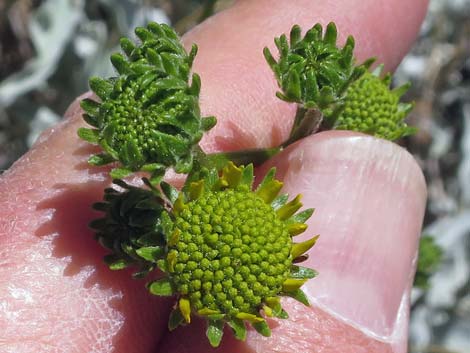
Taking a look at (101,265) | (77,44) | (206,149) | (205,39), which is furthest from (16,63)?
(101,265)

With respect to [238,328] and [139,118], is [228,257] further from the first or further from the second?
[139,118]

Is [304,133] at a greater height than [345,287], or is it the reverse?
[304,133]

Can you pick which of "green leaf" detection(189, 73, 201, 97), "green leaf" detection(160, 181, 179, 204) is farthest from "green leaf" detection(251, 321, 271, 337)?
"green leaf" detection(189, 73, 201, 97)

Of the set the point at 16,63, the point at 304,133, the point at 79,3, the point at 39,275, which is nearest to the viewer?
the point at 39,275

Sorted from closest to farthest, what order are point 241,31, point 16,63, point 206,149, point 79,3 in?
point 206,149, point 241,31, point 79,3, point 16,63

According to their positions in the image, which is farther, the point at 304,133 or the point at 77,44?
the point at 77,44

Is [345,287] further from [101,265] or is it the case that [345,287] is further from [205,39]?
[205,39]

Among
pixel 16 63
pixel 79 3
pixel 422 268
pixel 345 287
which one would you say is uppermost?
pixel 79 3
